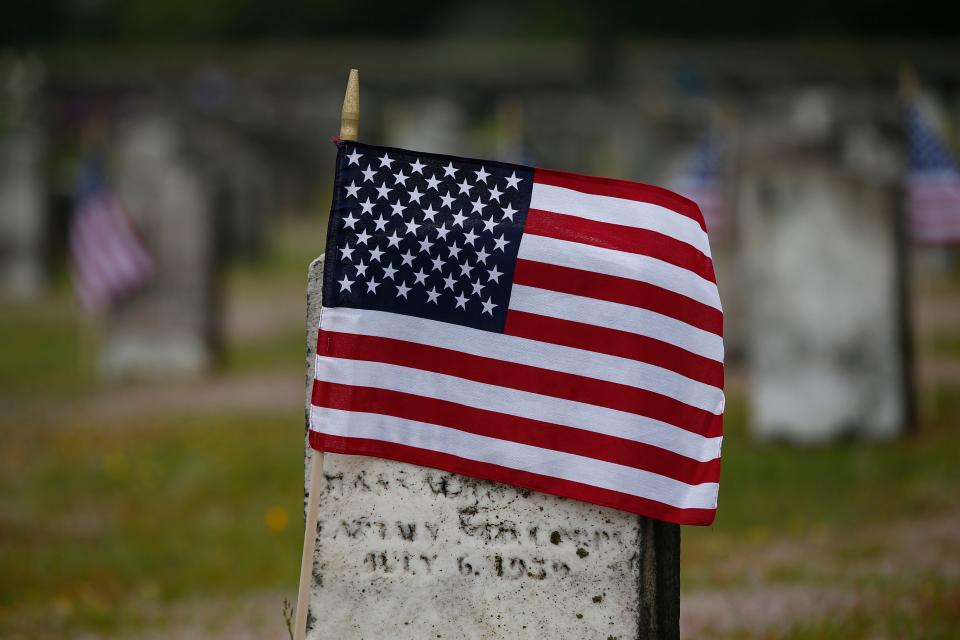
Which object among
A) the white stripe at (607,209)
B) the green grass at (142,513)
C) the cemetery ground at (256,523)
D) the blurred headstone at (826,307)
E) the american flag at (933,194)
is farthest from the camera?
the american flag at (933,194)

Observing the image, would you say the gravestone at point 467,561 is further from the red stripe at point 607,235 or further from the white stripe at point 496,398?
the red stripe at point 607,235

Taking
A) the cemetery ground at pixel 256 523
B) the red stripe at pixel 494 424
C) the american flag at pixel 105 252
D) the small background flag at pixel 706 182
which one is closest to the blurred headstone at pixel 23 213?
the american flag at pixel 105 252

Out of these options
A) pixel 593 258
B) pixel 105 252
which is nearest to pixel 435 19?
pixel 105 252

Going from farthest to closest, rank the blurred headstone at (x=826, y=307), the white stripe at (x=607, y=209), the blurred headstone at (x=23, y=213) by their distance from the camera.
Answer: the blurred headstone at (x=23, y=213)
the blurred headstone at (x=826, y=307)
the white stripe at (x=607, y=209)

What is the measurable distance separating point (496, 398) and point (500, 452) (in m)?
0.17

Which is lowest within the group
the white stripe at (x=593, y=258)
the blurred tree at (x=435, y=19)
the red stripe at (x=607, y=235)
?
the white stripe at (x=593, y=258)

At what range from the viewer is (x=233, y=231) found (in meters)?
24.0

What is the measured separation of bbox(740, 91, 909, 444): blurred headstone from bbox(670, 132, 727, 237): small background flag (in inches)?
115

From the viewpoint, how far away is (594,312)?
154 inches

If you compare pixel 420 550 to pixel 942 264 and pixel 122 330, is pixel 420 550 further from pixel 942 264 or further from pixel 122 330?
pixel 942 264

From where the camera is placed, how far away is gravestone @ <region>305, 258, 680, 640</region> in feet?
12.8

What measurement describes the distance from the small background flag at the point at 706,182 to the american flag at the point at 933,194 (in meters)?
2.53

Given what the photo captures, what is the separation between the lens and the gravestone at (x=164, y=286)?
573 inches

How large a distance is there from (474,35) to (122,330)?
46.7 metres
